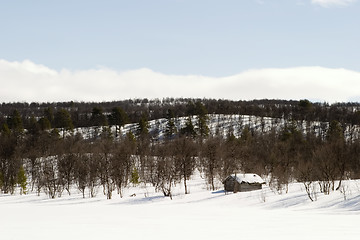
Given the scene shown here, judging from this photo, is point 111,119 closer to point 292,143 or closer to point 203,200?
point 292,143

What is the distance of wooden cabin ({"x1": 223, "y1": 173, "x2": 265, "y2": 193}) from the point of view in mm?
42094

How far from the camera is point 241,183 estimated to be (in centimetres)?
4238

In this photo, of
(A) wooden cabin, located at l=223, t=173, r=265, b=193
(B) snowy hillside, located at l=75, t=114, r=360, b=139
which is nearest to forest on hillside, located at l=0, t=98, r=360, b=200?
(A) wooden cabin, located at l=223, t=173, r=265, b=193

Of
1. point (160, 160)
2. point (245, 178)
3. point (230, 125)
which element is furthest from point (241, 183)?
point (230, 125)

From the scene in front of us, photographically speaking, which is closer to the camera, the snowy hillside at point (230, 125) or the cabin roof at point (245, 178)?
the cabin roof at point (245, 178)

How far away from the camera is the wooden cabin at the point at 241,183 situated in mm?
42094

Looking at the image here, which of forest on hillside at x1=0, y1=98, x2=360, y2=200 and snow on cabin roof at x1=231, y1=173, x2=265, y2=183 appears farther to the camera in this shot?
forest on hillside at x1=0, y1=98, x2=360, y2=200

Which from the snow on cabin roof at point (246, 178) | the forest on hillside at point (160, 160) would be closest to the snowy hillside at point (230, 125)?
the forest on hillside at point (160, 160)

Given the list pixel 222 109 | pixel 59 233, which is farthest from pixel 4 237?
pixel 222 109

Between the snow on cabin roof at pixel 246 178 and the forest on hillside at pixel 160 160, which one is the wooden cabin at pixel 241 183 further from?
the forest on hillside at pixel 160 160

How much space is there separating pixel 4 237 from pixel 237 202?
81.9 ft

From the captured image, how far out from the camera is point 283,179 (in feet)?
137

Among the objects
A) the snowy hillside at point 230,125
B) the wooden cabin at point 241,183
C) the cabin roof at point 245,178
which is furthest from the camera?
the snowy hillside at point 230,125

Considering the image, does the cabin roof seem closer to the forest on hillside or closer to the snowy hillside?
the forest on hillside
